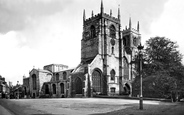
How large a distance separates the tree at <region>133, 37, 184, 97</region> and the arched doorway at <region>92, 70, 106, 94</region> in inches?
885

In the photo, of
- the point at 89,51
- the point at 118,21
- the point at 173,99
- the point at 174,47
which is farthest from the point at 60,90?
the point at 174,47

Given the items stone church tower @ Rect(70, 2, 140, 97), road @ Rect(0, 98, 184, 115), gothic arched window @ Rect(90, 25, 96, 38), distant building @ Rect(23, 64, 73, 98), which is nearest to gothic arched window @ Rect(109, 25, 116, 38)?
stone church tower @ Rect(70, 2, 140, 97)

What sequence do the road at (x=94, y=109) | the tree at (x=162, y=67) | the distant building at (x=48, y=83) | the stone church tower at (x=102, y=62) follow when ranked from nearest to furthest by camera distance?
1. the road at (x=94, y=109)
2. the tree at (x=162, y=67)
3. the stone church tower at (x=102, y=62)
4. the distant building at (x=48, y=83)

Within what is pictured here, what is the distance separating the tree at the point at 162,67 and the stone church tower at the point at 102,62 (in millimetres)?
21518

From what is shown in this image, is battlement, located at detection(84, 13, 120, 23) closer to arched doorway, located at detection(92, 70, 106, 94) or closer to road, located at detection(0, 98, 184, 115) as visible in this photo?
arched doorway, located at detection(92, 70, 106, 94)

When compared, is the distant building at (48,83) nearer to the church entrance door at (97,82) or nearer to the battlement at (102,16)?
the church entrance door at (97,82)

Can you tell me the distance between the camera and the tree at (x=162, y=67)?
2614 centimetres

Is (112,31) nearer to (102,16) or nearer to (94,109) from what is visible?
(102,16)

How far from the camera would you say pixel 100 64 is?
51.9m

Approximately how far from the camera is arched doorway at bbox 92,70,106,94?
50.2 meters

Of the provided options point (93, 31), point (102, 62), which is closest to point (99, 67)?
point (102, 62)

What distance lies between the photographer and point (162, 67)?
27375 mm

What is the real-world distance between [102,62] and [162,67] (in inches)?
1032

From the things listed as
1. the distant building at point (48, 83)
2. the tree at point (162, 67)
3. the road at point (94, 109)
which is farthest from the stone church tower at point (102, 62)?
the road at point (94, 109)
